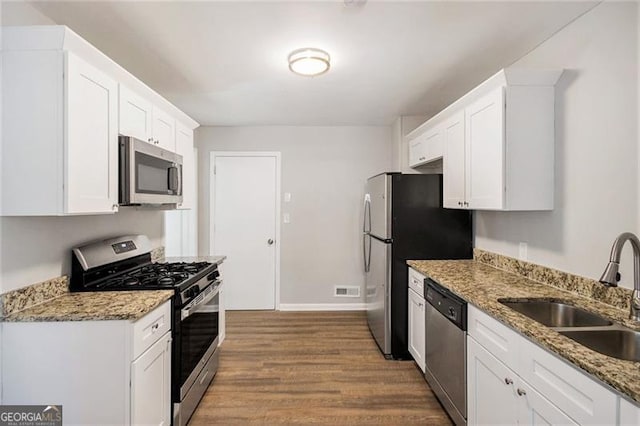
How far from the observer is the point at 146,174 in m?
2.20

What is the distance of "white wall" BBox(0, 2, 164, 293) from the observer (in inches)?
63.6

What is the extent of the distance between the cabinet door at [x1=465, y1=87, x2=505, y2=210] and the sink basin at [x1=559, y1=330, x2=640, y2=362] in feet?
2.90

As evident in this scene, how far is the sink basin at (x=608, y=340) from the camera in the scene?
142 centimetres

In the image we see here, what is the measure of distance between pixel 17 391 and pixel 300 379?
5.90ft

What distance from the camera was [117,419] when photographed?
1.58 m

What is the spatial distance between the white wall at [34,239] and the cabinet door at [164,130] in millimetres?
704

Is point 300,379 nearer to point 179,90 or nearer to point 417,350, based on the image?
point 417,350

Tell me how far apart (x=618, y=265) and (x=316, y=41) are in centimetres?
201

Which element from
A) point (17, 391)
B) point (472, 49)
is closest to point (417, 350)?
point (472, 49)

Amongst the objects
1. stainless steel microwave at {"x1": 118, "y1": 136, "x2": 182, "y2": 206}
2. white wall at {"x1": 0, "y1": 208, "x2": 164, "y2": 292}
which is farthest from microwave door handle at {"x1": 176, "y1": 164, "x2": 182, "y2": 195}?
white wall at {"x1": 0, "y1": 208, "x2": 164, "y2": 292}

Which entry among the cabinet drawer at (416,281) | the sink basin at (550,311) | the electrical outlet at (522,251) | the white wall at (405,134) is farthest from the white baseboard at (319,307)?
the sink basin at (550,311)

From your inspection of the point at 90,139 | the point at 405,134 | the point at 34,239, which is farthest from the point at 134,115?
the point at 405,134

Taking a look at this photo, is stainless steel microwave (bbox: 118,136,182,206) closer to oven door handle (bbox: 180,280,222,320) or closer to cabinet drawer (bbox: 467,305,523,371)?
oven door handle (bbox: 180,280,222,320)

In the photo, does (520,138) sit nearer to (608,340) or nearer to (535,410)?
(608,340)
